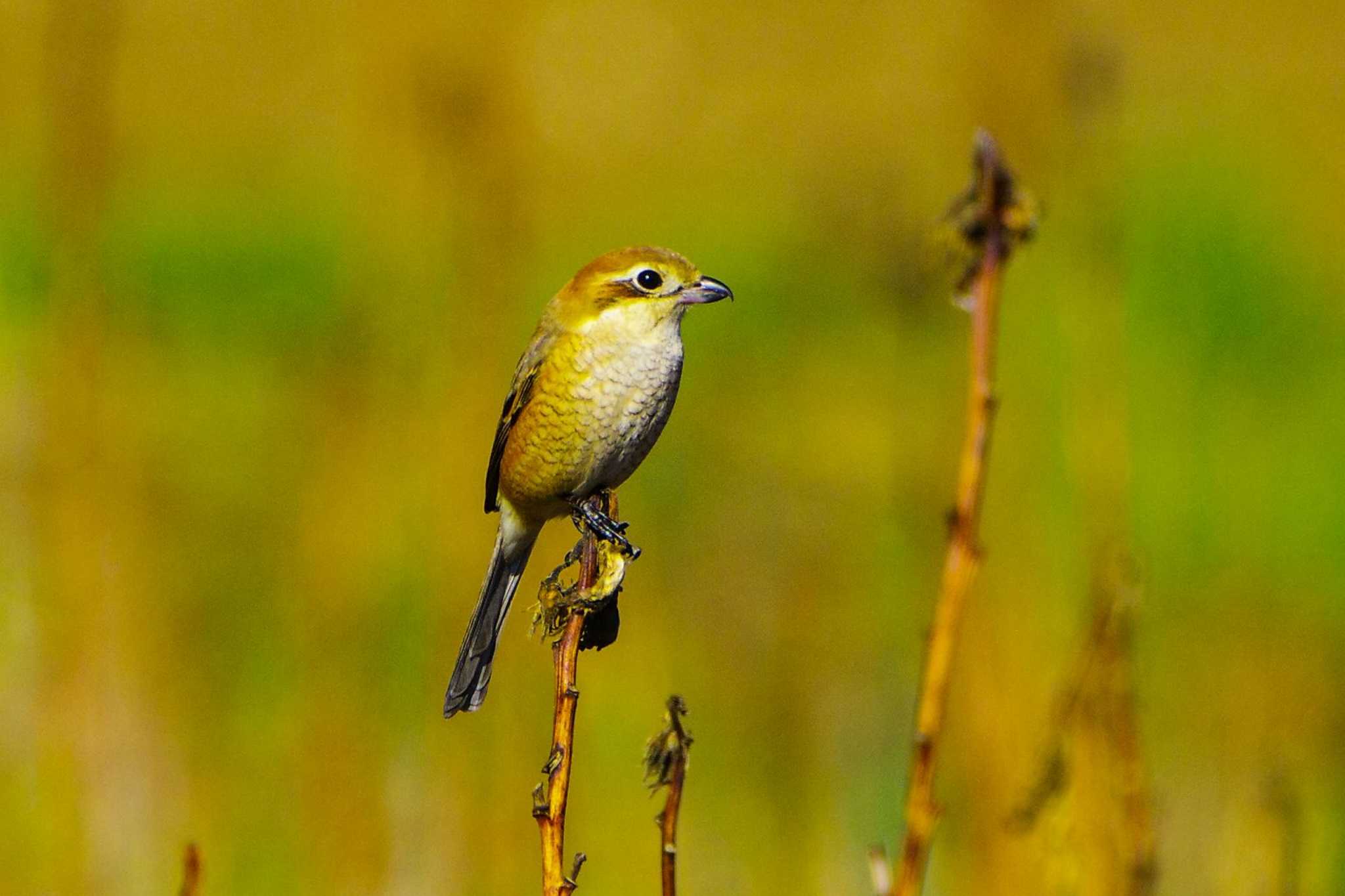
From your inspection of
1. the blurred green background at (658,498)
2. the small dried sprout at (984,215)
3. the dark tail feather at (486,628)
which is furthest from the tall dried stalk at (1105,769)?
the dark tail feather at (486,628)

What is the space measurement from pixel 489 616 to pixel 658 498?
2.52 m

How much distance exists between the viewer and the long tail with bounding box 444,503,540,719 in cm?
281

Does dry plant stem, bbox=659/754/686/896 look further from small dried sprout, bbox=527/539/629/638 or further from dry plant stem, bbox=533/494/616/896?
small dried sprout, bbox=527/539/629/638

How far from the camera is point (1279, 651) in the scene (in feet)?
15.2

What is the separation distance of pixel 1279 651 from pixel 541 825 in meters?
3.32

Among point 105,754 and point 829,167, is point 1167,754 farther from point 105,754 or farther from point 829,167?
point 829,167

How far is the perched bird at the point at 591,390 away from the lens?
10.0 ft

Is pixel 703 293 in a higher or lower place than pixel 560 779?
higher

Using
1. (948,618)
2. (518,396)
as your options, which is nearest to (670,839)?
(948,618)

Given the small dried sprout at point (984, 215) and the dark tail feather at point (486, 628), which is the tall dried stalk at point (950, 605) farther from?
the dark tail feather at point (486, 628)

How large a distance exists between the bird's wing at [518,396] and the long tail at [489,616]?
0.07 metres

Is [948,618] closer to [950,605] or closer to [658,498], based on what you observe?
[950,605]

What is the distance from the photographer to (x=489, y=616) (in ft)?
10.4

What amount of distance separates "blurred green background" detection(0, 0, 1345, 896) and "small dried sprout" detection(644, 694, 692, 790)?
0.48m
